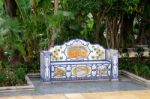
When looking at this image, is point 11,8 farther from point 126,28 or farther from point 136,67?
point 126,28

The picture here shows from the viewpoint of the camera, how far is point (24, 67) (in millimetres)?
13188

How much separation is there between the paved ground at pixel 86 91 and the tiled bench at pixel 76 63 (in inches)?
10.3

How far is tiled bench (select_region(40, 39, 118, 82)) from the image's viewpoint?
11828 mm

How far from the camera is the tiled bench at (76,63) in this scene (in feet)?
38.8

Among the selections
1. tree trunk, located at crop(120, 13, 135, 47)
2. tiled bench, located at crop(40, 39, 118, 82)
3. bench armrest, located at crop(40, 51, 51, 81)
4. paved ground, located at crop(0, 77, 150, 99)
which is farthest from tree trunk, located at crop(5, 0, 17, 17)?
tree trunk, located at crop(120, 13, 135, 47)

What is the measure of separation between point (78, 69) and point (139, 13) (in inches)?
174

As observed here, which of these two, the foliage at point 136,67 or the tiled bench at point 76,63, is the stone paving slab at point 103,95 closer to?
the tiled bench at point 76,63

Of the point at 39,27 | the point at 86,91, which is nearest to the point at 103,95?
the point at 86,91

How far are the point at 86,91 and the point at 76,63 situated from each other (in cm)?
146

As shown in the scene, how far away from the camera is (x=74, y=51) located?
12.2 meters

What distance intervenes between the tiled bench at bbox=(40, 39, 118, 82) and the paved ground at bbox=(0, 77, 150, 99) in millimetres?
263

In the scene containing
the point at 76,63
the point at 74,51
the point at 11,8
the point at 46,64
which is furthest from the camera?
the point at 11,8

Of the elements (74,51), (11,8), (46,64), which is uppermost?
(11,8)

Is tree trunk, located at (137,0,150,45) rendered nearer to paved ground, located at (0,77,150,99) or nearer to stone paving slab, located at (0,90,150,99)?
paved ground, located at (0,77,150,99)
